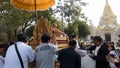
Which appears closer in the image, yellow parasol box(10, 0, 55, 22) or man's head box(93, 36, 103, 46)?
man's head box(93, 36, 103, 46)

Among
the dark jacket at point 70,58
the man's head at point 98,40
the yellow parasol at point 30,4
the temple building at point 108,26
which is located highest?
the yellow parasol at point 30,4

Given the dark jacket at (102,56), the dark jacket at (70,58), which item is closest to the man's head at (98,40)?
the dark jacket at (102,56)

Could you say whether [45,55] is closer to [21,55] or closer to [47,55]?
[47,55]

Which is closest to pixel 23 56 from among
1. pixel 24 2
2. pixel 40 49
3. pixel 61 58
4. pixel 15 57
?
pixel 15 57

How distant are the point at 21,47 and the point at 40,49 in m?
0.55

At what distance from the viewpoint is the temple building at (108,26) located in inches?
2724

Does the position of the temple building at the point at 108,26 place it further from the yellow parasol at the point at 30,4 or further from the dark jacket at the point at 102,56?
the dark jacket at the point at 102,56

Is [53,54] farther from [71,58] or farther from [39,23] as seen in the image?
[39,23]

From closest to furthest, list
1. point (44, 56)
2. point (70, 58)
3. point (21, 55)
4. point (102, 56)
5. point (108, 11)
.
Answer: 1. point (21, 55)
2. point (44, 56)
3. point (70, 58)
4. point (102, 56)
5. point (108, 11)

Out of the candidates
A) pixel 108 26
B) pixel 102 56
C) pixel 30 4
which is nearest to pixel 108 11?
pixel 108 26

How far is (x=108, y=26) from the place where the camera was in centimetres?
6969

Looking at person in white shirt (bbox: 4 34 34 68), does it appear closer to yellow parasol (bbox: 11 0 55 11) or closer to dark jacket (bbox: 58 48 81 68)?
dark jacket (bbox: 58 48 81 68)

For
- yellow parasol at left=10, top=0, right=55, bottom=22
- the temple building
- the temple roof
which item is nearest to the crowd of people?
yellow parasol at left=10, top=0, right=55, bottom=22

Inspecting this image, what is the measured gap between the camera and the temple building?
69188mm
